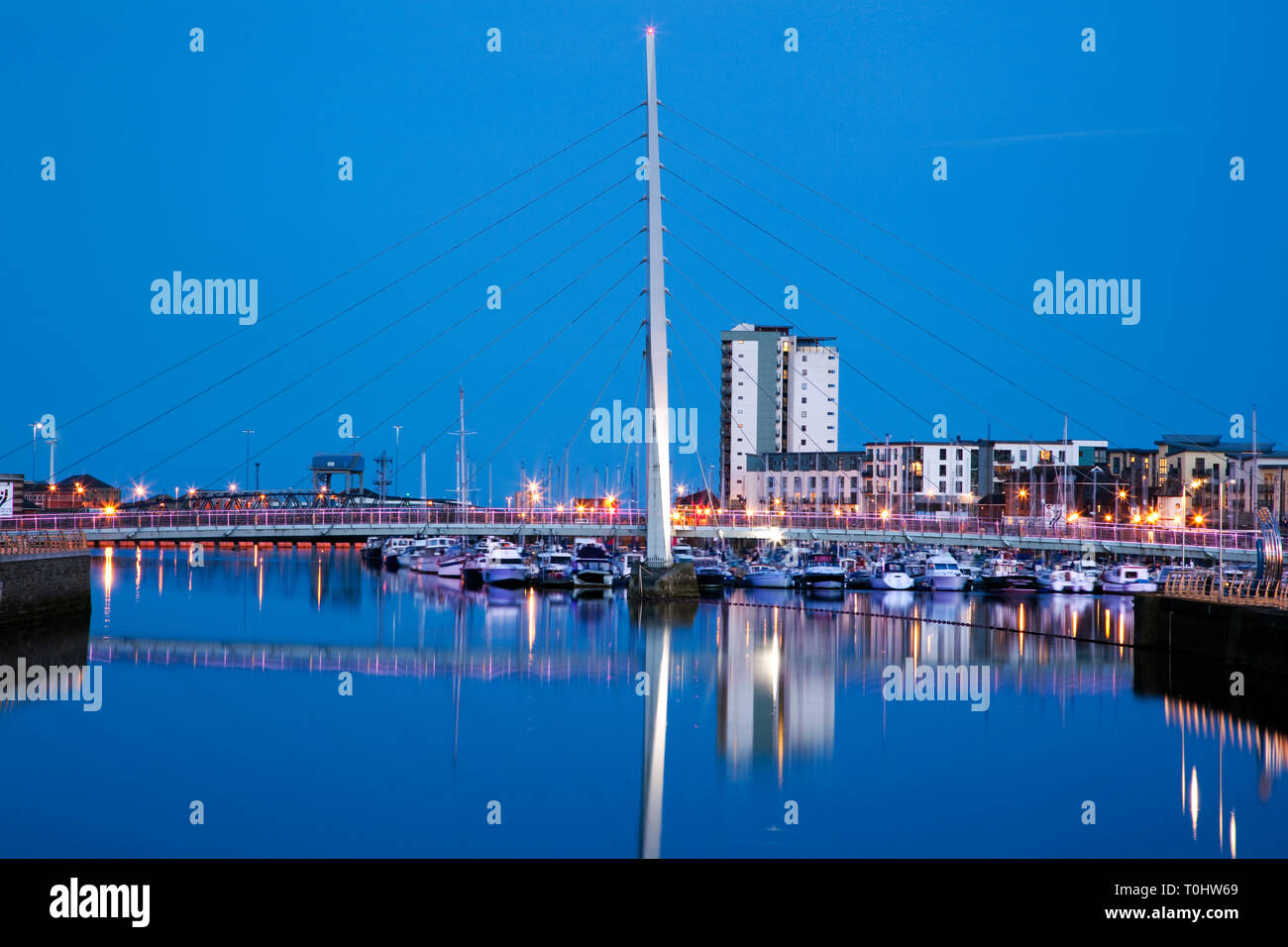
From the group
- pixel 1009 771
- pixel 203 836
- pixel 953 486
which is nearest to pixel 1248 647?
pixel 1009 771

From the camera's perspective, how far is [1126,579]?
80875 mm

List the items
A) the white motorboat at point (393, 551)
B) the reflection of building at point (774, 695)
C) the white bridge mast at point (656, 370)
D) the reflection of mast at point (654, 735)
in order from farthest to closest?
1. the white motorboat at point (393, 551)
2. the white bridge mast at point (656, 370)
3. the reflection of building at point (774, 695)
4. the reflection of mast at point (654, 735)

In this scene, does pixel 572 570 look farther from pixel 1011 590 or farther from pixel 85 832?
pixel 85 832

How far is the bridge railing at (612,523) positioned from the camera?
5431cm

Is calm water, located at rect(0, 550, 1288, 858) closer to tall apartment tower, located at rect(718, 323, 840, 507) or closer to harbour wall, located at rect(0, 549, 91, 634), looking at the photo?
harbour wall, located at rect(0, 549, 91, 634)

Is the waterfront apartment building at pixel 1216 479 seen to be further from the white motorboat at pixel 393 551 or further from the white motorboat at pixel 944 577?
the white motorboat at pixel 393 551

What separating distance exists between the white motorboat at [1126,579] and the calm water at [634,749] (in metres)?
26.8

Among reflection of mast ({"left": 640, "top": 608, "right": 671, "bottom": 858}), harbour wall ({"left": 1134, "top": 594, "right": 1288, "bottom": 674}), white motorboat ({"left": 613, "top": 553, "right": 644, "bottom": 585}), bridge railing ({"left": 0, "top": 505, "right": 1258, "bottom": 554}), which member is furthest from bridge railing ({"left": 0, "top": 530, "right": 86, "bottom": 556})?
harbour wall ({"left": 1134, "top": 594, "right": 1288, "bottom": 674})

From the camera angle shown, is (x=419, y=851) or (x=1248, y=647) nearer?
(x=419, y=851)

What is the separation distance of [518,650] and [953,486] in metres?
98.0

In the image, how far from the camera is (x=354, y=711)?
1405 inches

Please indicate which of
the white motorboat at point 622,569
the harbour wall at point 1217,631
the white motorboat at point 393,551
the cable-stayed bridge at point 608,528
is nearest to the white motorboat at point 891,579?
the cable-stayed bridge at point 608,528
